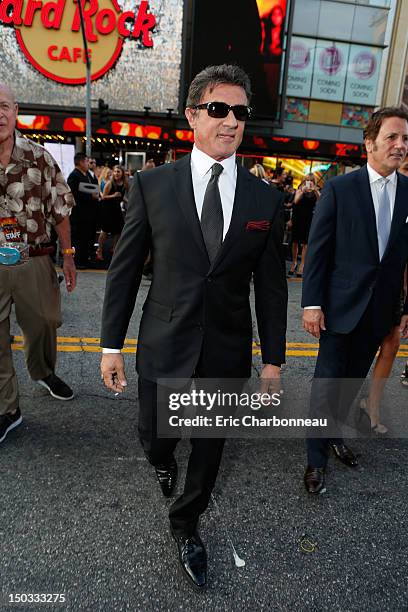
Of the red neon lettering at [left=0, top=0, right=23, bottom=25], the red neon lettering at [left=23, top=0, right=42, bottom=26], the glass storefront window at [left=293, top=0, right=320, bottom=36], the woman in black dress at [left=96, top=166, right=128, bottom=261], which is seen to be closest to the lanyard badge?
the woman in black dress at [left=96, top=166, right=128, bottom=261]

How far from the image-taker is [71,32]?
63.2ft

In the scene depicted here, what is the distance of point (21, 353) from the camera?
14.4 ft

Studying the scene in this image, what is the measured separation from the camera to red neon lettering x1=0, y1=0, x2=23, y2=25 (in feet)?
61.2

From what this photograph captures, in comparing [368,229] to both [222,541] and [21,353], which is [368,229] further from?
[21,353]

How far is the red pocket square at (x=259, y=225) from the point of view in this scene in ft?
6.33

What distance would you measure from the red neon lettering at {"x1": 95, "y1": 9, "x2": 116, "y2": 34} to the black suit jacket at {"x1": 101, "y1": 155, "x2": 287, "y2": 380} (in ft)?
68.6

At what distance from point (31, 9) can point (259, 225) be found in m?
21.8

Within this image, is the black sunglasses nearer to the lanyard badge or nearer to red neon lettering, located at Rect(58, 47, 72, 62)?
the lanyard badge

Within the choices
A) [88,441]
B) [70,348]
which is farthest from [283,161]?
[88,441]

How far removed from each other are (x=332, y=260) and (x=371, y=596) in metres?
1.73

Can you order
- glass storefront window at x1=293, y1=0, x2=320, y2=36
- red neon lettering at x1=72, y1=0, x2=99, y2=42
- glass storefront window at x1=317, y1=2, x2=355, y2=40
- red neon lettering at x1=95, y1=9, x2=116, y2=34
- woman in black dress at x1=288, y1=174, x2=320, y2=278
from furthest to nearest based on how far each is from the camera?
glass storefront window at x1=317, y1=2, x2=355, y2=40 < glass storefront window at x1=293, y1=0, x2=320, y2=36 < red neon lettering at x1=95, y1=9, x2=116, y2=34 < red neon lettering at x1=72, y1=0, x2=99, y2=42 < woman in black dress at x1=288, y1=174, x2=320, y2=278

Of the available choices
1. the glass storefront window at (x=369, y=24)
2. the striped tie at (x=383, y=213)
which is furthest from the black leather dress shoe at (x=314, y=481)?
the glass storefront window at (x=369, y=24)

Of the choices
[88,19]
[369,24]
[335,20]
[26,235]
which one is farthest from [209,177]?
[369,24]

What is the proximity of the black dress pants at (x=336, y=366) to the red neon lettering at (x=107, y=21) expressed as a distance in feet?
68.7
